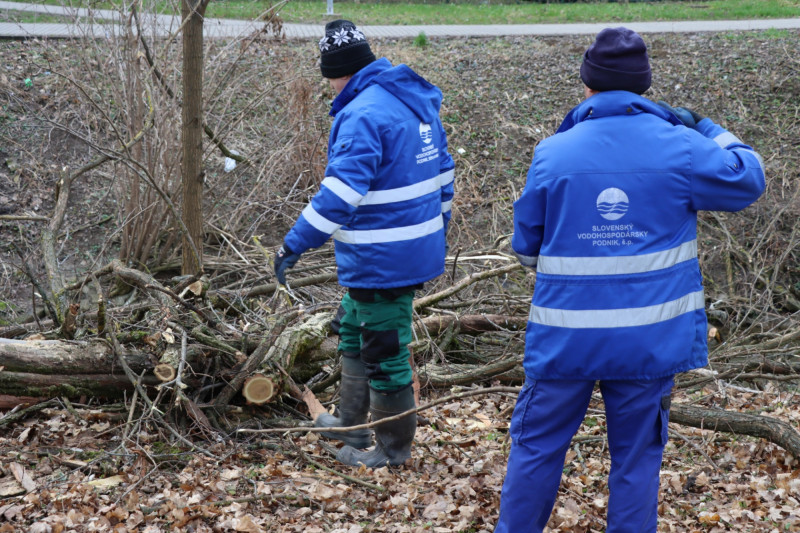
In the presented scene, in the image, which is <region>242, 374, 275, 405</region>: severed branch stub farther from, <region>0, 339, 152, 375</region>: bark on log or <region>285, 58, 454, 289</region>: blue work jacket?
<region>285, 58, 454, 289</region>: blue work jacket

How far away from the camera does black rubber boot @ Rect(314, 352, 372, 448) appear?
402 cm

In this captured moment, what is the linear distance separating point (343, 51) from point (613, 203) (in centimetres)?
163

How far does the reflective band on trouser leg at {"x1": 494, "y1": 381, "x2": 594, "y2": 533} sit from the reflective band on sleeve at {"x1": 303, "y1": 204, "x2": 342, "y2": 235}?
3.67 ft

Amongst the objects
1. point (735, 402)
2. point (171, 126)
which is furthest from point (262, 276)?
point (735, 402)

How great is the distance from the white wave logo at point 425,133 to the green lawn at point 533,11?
37.7 feet

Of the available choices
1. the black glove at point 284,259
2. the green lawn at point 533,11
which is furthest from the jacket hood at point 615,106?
the green lawn at point 533,11

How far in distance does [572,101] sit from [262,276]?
7.17 metres

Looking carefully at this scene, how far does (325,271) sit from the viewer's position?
658 cm

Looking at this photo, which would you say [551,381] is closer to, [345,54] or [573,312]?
[573,312]

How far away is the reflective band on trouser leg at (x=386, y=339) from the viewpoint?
144 inches

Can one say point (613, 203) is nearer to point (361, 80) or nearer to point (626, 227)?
point (626, 227)

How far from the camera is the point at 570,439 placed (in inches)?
109

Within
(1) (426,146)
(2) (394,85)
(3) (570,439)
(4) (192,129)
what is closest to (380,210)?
(1) (426,146)

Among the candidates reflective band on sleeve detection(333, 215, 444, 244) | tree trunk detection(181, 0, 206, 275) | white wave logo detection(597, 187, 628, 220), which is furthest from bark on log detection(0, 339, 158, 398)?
white wave logo detection(597, 187, 628, 220)
